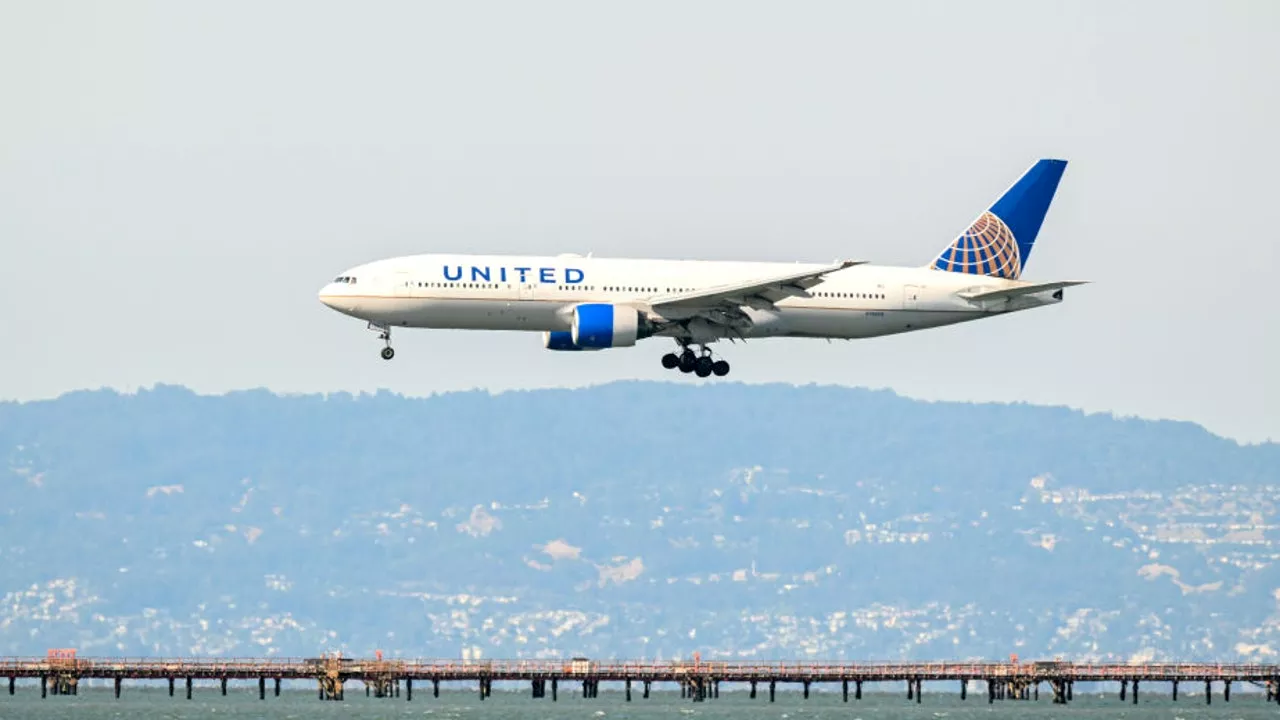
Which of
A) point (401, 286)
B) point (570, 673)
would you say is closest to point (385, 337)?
point (401, 286)

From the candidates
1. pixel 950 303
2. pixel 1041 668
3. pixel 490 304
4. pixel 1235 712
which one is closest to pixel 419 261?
pixel 490 304

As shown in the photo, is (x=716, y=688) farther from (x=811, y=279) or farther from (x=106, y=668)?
(x=811, y=279)

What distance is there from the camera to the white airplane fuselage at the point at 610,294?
86875mm

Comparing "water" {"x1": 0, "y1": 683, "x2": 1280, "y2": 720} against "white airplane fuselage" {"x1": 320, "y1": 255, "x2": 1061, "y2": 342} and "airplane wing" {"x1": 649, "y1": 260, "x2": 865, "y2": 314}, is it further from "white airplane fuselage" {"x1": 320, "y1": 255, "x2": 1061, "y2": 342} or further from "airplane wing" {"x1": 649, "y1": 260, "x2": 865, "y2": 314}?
"airplane wing" {"x1": 649, "y1": 260, "x2": 865, "y2": 314}

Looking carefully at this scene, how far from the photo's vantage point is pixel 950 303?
93.8 meters

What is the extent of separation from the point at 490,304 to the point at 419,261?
3.10 meters

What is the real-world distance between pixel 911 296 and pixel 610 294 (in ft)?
40.9

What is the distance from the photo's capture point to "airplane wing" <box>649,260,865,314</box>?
86.9 m

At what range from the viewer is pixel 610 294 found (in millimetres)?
88688

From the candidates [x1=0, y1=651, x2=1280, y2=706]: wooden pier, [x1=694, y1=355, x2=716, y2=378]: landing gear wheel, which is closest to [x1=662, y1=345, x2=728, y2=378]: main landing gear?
[x1=694, y1=355, x2=716, y2=378]: landing gear wheel

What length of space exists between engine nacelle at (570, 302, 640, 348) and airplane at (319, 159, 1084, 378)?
4 cm

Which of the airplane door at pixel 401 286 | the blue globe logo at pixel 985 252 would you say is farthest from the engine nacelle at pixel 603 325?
the blue globe logo at pixel 985 252

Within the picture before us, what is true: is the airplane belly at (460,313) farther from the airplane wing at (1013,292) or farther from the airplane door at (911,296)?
the airplane wing at (1013,292)

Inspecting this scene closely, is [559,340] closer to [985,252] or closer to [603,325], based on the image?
[603,325]
